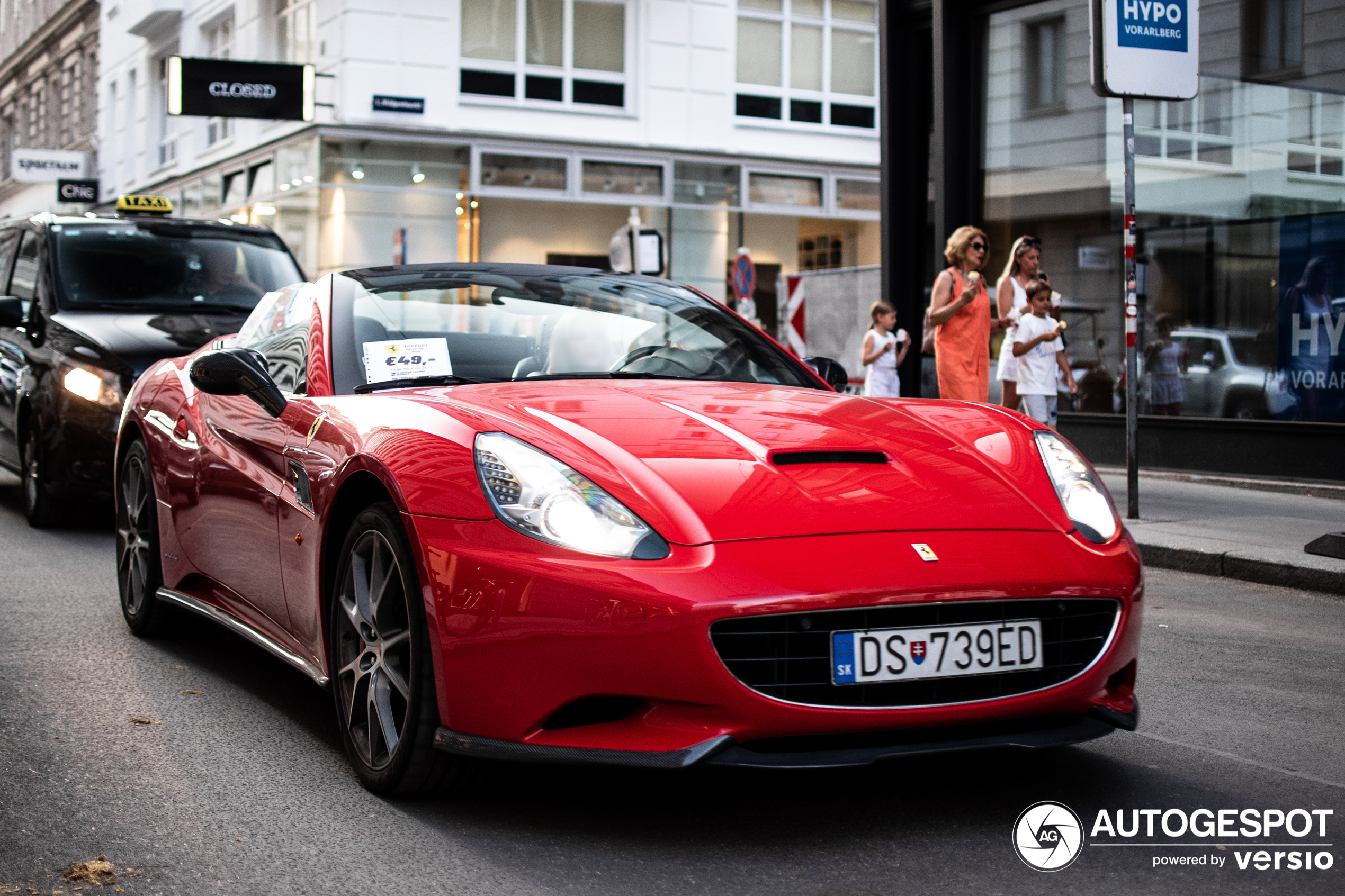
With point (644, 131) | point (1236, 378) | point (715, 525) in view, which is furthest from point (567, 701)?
point (644, 131)

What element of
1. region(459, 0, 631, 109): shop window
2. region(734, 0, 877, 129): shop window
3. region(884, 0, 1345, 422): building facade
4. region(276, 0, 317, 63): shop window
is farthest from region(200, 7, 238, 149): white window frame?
region(884, 0, 1345, 422): building facade

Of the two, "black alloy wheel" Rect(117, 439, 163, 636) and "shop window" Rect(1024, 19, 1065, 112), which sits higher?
"shop window" Rect(1024, 19, 1065, 112)

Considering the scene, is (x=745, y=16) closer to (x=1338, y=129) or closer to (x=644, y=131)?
(x=644, y=131)

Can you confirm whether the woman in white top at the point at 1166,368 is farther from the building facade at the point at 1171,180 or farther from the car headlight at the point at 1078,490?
the car headlight at the point at 1078,490

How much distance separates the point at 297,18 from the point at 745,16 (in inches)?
332

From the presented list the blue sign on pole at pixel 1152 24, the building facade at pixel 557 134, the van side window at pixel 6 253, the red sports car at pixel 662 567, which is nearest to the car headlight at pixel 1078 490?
the red sports car at pixel 662 567

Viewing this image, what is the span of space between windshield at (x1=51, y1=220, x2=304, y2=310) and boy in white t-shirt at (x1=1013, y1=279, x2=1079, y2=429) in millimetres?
4845

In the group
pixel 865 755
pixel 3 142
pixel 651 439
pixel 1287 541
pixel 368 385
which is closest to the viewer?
pixel 865 755

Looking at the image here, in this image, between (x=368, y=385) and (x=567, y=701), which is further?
(x=368, y=385)

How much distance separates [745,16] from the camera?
29562 mm

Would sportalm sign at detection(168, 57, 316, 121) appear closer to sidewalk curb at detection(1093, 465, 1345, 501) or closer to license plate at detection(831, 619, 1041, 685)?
sidewalk curb at detection(1093, 465, 1345, 501)

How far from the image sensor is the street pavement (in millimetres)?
7516

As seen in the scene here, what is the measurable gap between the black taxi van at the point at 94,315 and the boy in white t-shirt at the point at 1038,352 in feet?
16.0

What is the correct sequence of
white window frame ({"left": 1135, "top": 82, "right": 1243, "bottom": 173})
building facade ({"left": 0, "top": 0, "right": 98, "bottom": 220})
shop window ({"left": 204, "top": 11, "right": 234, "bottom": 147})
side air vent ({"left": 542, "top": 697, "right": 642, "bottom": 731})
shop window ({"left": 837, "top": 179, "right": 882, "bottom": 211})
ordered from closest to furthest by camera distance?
side air vent ({"left": 542, "top": 697, "right": 642, "bottom": 731}) → white window frame ({"left": 1135, "top": 82, "right": 1243, "bottom": 173}) → shop window ({"left": 837, "top": 179, "right": 882, "bottom": 211}) → shop window ({"left": 204, "top": 11, "right": 234, "bottom": 147}) → building facade ({"left": 0, "top": 0, "right": 98, "bottom": 220})
